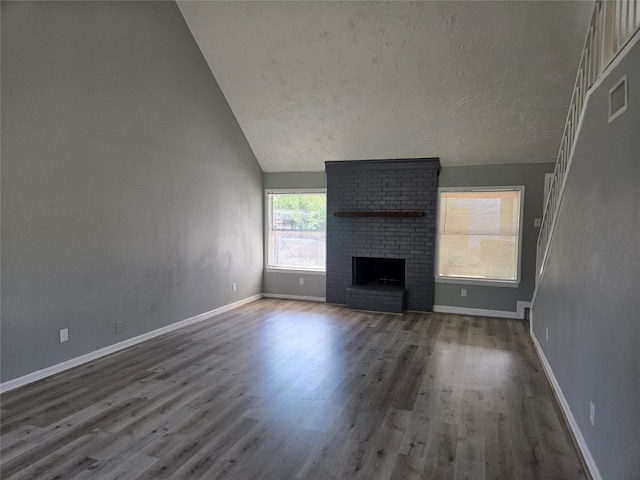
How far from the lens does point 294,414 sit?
2840 millimetres

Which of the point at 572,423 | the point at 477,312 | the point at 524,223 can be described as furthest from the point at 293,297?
the point at 572,423

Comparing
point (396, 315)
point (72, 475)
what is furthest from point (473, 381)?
point (72, 475)

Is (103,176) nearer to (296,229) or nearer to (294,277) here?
(296,229)

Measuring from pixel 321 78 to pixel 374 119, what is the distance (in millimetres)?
953

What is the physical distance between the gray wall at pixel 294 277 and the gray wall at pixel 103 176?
1389mm

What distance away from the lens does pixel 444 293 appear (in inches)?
239

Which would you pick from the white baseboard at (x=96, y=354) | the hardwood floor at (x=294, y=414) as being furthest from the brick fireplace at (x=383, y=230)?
the white baseboard at (x=96, y=354)

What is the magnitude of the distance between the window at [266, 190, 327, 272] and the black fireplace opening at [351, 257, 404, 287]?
62 centimetres

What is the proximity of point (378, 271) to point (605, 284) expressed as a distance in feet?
15.8

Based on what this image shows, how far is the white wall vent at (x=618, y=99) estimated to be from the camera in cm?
193

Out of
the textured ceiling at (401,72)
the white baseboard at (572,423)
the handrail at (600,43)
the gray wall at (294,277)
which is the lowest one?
the white baseboard at (572,423)

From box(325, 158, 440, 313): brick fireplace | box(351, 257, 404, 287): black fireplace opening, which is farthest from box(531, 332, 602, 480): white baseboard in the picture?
box(351, 257, 404, 287): black fireplace opening

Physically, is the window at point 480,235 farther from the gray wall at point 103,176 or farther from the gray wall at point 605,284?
the gray wall at point 103,176

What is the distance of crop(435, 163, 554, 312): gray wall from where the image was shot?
5.55 meters
